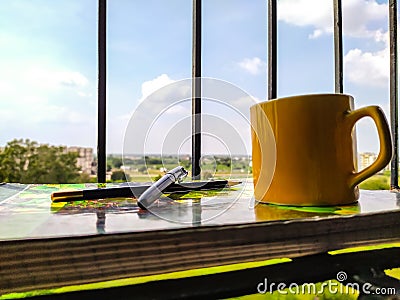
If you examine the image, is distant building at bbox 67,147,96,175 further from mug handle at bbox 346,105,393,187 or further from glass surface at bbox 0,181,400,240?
mug handle at bbox 346,105,393,187

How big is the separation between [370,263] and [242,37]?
131cm

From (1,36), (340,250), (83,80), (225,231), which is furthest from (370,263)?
(1,36)

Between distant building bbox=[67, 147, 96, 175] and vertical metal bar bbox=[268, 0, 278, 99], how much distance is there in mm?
670

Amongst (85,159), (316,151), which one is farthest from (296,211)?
(85,159)

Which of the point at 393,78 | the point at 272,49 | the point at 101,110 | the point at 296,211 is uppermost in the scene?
the point at 272,49

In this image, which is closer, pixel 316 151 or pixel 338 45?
pixel 316 151

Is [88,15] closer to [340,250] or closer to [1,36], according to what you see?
[1,36]

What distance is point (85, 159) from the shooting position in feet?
4.14

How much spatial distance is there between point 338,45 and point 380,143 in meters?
1.07

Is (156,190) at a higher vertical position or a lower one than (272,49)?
lower

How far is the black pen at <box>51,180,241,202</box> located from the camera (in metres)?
0.48

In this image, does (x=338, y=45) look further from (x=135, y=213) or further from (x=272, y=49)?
(x=135, y=213)

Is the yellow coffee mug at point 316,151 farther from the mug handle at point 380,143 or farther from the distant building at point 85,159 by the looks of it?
the distant building at point 85,159

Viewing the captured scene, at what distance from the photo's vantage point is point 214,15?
1.44 meters
